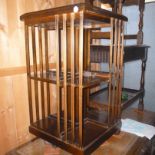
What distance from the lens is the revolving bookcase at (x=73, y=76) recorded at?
2.64 ft

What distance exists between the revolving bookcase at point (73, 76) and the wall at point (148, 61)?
1.25m

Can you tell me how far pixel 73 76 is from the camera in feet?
2.75

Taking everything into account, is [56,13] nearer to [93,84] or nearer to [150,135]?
[93,84]

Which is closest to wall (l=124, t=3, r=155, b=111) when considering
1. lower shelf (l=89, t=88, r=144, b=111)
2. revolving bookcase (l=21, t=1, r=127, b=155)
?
lower shelf (l=89, t=88, r=144, b=111)

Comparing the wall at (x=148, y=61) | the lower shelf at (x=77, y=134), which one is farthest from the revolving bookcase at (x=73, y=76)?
the wall at (x=148, y=61)

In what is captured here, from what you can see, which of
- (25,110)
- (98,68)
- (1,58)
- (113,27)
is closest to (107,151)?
(25,110)

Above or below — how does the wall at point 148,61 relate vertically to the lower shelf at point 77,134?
above

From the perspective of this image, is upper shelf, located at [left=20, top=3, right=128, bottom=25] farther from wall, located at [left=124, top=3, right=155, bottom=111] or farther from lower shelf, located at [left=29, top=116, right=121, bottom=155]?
wall, located at [left=124, top=3, right=155, bottom=111]

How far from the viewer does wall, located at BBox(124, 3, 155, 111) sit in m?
2.28

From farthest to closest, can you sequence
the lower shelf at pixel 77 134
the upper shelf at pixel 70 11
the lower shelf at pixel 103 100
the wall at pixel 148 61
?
1. the wall at pixel 148 61
2. the lower shelf at pixel 103 100
3. the lower shelf at pixel 77 134
4. the upper shelf at pixel 70 11

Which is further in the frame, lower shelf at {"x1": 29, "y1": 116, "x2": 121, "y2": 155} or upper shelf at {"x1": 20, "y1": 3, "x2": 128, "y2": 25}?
lower shelf at {"x1": 29, "y1": 116, "x2": 121, "y2": 155}

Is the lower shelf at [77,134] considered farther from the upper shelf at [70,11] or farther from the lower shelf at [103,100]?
the upper shelf at [70,11]

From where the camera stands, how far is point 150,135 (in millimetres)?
1262

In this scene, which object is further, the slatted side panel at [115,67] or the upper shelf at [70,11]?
the slatted side panel at [115,67]
